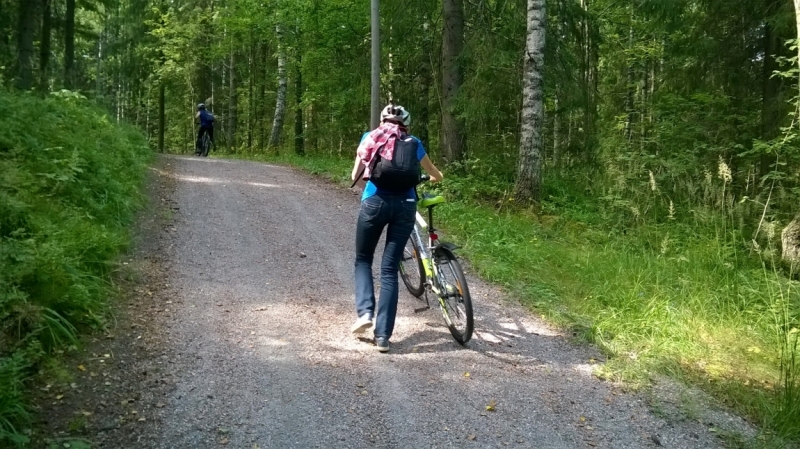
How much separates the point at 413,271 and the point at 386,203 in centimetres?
161

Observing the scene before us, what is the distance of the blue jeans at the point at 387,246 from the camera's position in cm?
496

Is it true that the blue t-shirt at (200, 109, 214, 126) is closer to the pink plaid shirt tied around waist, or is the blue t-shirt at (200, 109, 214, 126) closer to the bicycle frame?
the bicycle frame

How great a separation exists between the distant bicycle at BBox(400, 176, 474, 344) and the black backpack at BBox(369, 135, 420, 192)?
0.61 meters

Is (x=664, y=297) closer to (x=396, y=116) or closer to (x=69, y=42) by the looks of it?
(x=396, y=116)

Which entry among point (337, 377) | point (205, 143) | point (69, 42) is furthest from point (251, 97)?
point (337, 377)

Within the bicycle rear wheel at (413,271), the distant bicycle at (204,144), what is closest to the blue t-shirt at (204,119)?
the distant bicycle at (204,144)

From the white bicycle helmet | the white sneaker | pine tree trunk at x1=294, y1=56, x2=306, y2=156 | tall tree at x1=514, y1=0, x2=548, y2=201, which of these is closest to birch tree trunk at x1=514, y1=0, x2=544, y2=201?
tall tree at x1=514, y1=0, x2=548, y2=201

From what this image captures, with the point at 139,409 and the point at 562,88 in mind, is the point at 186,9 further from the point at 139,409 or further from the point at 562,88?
the point at 139,409

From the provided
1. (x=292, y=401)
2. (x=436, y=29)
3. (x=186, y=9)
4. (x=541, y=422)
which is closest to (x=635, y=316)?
(x=541, y=422)

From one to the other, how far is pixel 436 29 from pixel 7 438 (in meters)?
13.5

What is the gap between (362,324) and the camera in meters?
5.11

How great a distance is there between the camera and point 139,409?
389cm

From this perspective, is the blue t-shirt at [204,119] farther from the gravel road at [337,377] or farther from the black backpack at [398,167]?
the black backpack at [398,167]

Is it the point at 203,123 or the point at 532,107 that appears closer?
the point at 532,107
